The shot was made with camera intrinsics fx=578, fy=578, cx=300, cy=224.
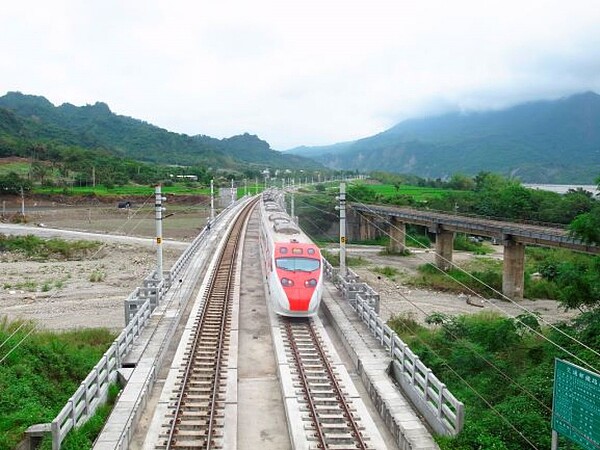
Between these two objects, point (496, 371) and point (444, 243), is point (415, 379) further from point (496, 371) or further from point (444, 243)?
point (444, 243)

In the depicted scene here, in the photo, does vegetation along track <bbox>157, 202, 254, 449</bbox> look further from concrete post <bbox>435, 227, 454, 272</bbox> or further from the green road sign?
concrete post <bbox>435, 227, 454, 272</bbox>

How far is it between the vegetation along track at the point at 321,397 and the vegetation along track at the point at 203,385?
206 centimetres

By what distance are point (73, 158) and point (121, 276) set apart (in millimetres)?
97204

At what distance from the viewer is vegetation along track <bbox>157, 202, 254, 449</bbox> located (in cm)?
1228

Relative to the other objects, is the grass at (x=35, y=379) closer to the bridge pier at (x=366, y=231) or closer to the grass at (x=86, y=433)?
the grass at (x=86, y=433)

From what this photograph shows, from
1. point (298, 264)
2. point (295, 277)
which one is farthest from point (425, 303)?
point (295, 277)

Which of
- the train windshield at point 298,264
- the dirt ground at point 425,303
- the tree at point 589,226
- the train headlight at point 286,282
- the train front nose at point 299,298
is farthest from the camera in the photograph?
the dirt ground at point 425,303

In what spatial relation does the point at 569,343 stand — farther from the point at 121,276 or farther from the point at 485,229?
the point at 121,276

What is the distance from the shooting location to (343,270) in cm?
2536

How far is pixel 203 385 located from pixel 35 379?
528 centimetres

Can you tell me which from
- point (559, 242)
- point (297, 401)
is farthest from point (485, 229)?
point (297, 401)

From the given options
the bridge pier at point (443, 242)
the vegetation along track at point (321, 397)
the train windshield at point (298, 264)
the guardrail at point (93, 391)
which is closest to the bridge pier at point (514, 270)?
the bridge pier at point (443, 242)

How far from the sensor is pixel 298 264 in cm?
2170

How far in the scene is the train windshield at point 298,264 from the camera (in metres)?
21.5
